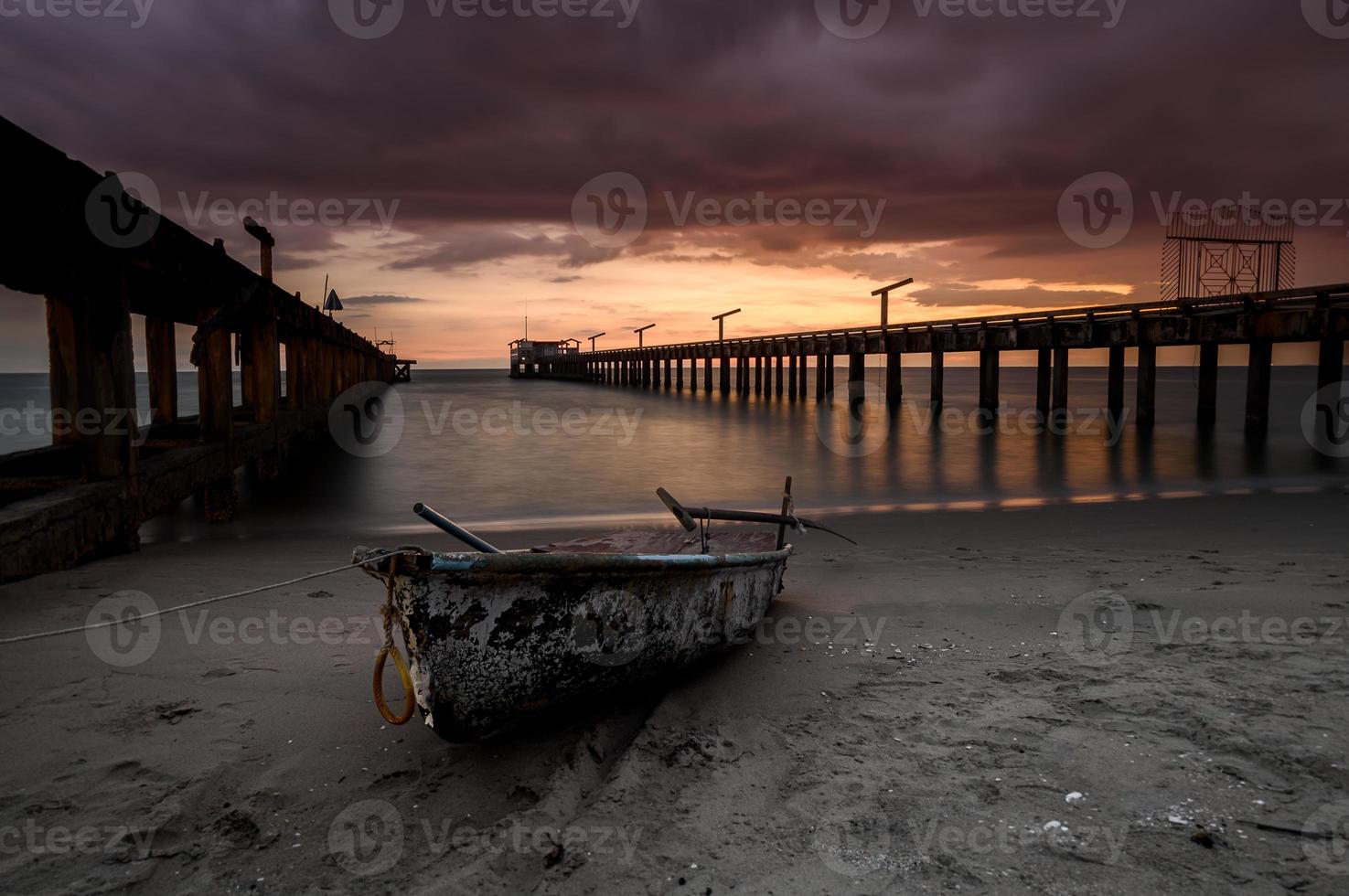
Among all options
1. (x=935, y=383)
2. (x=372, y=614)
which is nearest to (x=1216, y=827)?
(x=372, y=614)

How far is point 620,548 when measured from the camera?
5.56 meters

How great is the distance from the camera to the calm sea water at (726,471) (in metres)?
12.1

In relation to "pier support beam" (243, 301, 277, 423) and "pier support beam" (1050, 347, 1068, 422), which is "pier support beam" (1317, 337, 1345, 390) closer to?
"pier support beam" (1050, 347, 1068, 422)

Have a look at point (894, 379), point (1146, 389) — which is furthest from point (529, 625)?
point (894, 379)

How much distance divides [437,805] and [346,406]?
3215 cm

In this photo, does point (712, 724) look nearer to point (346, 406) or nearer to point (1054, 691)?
point (1054, 691)

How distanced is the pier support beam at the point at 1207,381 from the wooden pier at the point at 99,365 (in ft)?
75.8

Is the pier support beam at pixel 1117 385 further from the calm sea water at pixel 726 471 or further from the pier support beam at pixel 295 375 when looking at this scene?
the pier support beam at pixel 295 375

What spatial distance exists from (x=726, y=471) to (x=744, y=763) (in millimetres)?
14716

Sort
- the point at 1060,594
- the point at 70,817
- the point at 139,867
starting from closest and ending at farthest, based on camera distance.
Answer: the point at 139,867
the point at 70,817
the point at 1060,594

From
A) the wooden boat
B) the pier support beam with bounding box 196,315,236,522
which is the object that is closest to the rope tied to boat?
the wooden boat

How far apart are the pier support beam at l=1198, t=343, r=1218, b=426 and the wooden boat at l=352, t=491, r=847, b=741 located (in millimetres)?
22387

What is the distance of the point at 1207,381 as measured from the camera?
905 inches

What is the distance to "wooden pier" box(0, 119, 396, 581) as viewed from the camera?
554 cm
